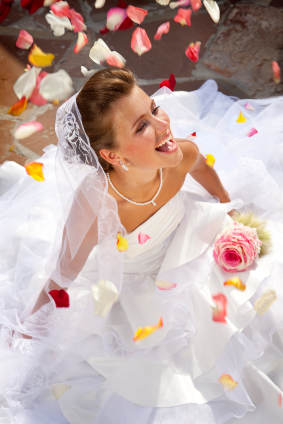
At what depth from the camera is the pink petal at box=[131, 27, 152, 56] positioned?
108 inches

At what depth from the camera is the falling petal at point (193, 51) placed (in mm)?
2924

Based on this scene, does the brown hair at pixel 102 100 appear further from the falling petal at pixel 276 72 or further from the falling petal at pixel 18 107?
the falling petal at pixel 276 72

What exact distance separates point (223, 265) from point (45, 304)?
70 centimetres

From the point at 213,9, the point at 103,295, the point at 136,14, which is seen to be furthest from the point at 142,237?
the point at 136,14

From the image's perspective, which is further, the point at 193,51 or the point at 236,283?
the point at 193,51

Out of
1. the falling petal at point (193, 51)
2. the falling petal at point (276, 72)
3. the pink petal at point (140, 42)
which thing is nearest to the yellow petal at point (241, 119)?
the falling petal at point (276, 72)

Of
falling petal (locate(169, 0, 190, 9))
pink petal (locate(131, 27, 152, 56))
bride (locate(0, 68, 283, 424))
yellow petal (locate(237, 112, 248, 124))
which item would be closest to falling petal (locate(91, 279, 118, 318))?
bride (locate(0, 68, 283, 424))

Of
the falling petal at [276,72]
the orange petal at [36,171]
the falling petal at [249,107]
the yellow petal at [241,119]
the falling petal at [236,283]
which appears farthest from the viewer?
the falling petal at [276,72]

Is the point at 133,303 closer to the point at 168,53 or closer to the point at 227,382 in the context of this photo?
the point at 227,382

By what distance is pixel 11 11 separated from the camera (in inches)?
130

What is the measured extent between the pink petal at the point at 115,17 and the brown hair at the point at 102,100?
1.98 meters

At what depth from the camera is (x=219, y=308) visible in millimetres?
1616

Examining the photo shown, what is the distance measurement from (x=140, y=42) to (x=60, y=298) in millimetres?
1886

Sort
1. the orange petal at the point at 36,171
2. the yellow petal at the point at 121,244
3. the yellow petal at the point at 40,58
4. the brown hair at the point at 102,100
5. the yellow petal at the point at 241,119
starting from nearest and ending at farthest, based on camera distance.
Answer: the brown hair at the point at 102,100 → the yellow petal at the point at 121,244 → the orange petal at the point at 36,171 → the yellow petal at the point at 241,119 → the yellow petal at the point at 40,58
